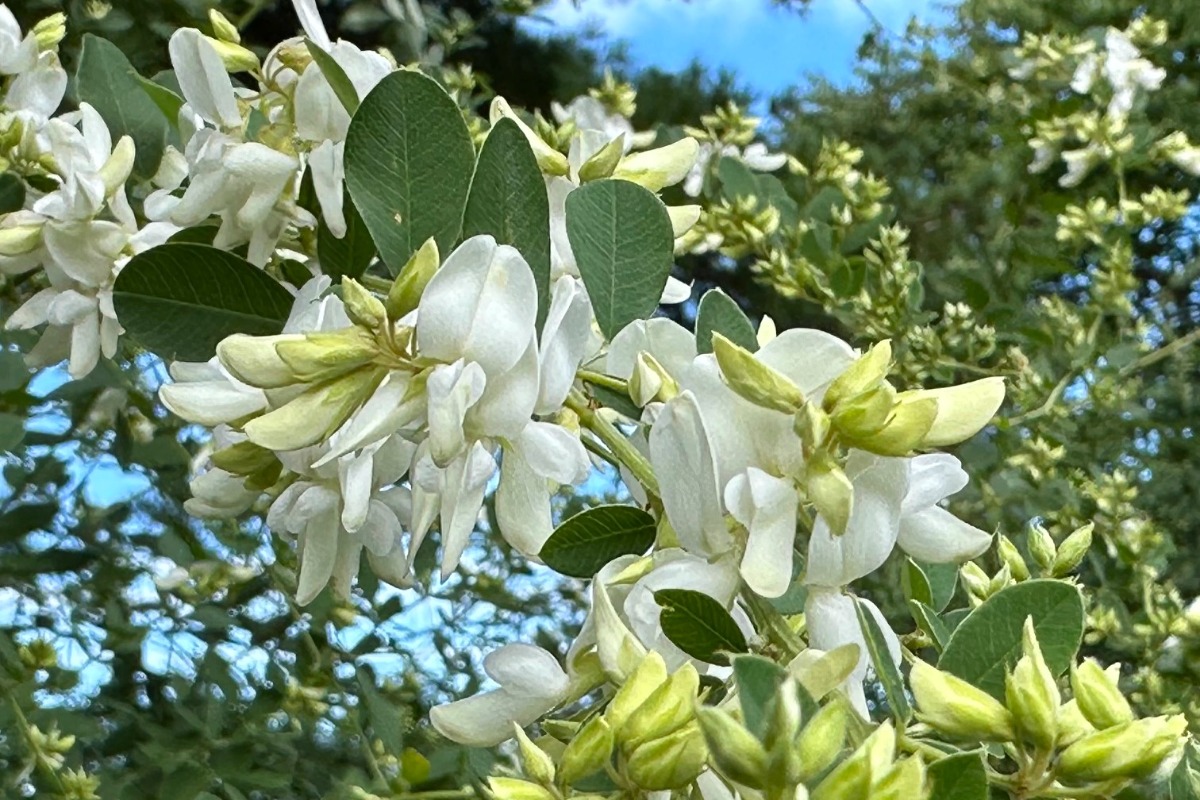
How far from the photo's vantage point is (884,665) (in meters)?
0.37

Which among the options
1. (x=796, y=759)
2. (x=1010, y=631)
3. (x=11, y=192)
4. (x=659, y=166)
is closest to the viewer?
(x=796, y=759)

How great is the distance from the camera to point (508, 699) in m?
0.41

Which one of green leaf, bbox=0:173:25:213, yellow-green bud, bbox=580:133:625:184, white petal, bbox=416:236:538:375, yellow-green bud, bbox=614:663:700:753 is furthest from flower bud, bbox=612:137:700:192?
green leaf, bbox=0:173:25:213

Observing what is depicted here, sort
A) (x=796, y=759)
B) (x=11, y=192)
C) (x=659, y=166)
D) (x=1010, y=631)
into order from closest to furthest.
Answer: (x=796, y=759), (x=1010, y=631), (x=659, y=166), (x=11, y=192)

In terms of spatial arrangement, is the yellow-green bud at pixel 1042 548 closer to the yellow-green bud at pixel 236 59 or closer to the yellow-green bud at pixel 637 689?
the yellow-green bud at pixel 637 689

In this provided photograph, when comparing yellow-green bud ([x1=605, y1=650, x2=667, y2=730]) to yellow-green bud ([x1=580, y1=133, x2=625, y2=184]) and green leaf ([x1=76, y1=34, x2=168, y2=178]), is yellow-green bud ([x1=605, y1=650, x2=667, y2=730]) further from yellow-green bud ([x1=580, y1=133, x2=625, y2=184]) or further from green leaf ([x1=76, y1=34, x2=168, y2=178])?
green leaf ([x1=76, y1=34, x2=168, y2=178])

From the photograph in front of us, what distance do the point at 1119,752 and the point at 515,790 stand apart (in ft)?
0.52

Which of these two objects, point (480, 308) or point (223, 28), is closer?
point (480, 308)

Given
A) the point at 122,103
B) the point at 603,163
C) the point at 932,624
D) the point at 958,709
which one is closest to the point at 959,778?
the point at 958,709

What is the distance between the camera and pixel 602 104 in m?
1.55

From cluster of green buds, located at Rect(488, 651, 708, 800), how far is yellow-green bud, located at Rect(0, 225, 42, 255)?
0.35m

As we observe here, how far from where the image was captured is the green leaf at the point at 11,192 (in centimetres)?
63

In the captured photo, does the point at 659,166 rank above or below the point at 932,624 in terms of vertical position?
above

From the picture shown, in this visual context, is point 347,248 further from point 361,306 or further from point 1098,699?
point 1098,699
